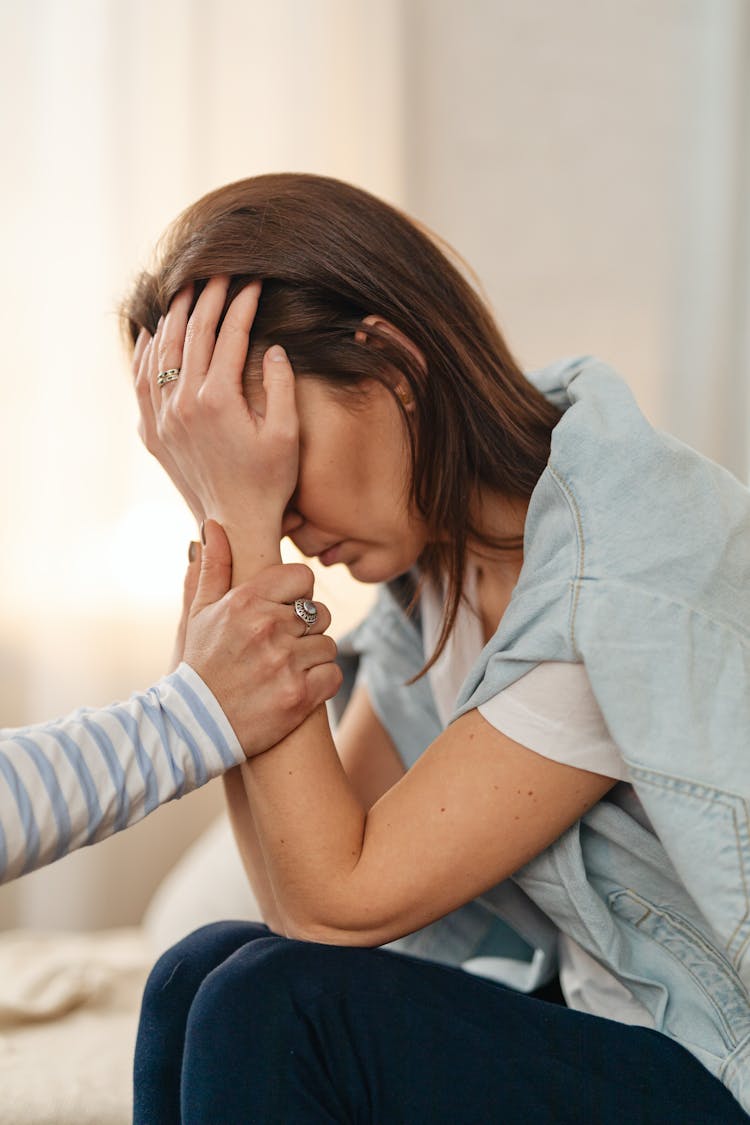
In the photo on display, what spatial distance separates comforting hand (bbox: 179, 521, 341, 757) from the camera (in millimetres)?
862

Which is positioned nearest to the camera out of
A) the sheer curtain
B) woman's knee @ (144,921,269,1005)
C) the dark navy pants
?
the dark navy pants

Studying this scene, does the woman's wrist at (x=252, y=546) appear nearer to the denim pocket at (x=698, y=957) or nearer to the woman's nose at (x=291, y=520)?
the woman's nose at (x=291, y=520)

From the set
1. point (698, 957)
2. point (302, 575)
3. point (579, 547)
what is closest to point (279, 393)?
point (302, 575)

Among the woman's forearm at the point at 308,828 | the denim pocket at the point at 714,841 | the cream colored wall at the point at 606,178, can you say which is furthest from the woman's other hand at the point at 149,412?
the cream colored wall at the point at 606,178

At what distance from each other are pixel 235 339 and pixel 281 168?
4.03ft

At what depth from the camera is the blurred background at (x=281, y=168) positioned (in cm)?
191

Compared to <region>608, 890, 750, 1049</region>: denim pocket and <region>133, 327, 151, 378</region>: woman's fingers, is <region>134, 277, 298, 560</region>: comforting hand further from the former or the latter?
<region>608, 890, 750, 1049</region>: denim pocket

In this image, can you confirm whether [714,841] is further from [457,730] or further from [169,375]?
[169,375]

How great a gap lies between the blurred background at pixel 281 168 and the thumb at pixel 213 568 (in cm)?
104

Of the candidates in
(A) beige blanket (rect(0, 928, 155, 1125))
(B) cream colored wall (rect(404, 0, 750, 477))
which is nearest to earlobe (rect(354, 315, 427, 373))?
(A) beige blanket (rect(0, 928, 155, 1125))

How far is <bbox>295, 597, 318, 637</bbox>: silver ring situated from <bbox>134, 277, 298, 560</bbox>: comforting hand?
49mm

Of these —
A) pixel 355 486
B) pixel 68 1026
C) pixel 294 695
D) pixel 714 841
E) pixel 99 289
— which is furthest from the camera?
pixel 99 289

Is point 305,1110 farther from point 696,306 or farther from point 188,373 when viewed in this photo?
point 696,306

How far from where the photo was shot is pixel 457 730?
85cm
